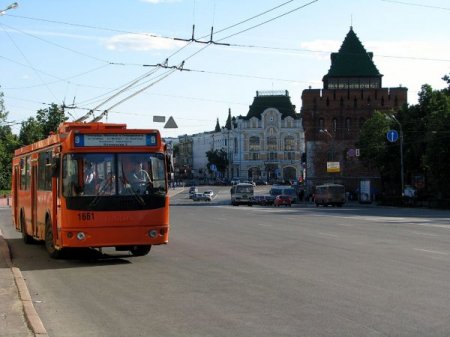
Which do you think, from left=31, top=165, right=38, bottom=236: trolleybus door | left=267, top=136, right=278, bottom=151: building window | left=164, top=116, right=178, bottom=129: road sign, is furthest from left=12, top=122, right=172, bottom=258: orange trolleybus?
left=267, top=136, right=278, bottom=151: building window

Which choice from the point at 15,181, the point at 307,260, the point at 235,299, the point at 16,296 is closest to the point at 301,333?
the point at 235,299

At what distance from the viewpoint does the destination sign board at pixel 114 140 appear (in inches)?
591

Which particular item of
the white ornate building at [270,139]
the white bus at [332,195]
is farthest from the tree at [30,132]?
the white ornate building at [270,139]

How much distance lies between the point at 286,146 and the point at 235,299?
506 ft

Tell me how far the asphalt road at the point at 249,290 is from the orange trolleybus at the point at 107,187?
0.70 meters

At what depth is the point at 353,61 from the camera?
9844cm

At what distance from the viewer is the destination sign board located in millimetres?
15008

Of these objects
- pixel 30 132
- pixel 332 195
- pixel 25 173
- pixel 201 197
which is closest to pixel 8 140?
pixel 30 132

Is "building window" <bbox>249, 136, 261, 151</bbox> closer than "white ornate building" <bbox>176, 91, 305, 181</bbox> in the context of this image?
No

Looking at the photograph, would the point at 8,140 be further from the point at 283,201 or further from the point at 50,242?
the point at 50,242

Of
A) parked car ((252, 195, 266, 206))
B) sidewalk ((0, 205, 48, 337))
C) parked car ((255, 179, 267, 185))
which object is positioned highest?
parked car ((255, 179, 267, 185))

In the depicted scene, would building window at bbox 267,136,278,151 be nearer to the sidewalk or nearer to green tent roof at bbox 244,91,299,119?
green tent roof at bbox 244,91,299,119

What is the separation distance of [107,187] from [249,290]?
5.12 meters

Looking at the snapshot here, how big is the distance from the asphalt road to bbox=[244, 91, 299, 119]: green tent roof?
144 m
